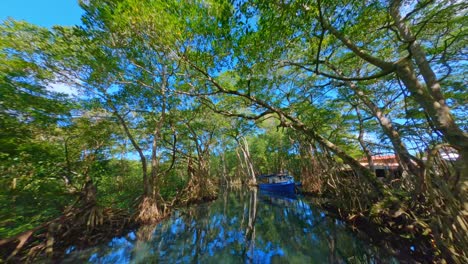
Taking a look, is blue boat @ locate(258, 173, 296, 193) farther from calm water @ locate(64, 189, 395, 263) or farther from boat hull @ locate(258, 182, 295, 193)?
calm water @ locate(64, 189, 395, 263)

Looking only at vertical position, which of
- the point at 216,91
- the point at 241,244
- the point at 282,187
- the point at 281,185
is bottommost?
the point at 241,244

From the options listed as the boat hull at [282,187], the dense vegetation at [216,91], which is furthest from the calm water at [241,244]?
the boat hull at [282,187]

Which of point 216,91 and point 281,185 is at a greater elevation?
point 216,91

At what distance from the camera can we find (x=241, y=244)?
5.32 meters

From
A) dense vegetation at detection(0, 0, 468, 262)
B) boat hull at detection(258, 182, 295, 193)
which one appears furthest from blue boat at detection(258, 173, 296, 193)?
dense vegetation at detection(0, 0, 468, 262)

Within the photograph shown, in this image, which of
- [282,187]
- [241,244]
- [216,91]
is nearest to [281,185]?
[282,187]

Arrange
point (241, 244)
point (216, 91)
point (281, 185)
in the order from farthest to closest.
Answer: point (281, 185) → point (216, 91) → point (241, 244)

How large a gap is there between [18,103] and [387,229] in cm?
1029

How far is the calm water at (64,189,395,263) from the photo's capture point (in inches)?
174

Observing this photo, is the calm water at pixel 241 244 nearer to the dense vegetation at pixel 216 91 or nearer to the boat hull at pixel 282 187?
the dense vegetation at pixel 216 91

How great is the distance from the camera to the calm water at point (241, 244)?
174 inches

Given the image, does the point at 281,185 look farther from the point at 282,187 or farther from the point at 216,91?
the point at 216,91

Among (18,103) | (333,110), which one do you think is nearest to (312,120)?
(333,110)

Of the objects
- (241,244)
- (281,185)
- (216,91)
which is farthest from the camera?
(281,185)
